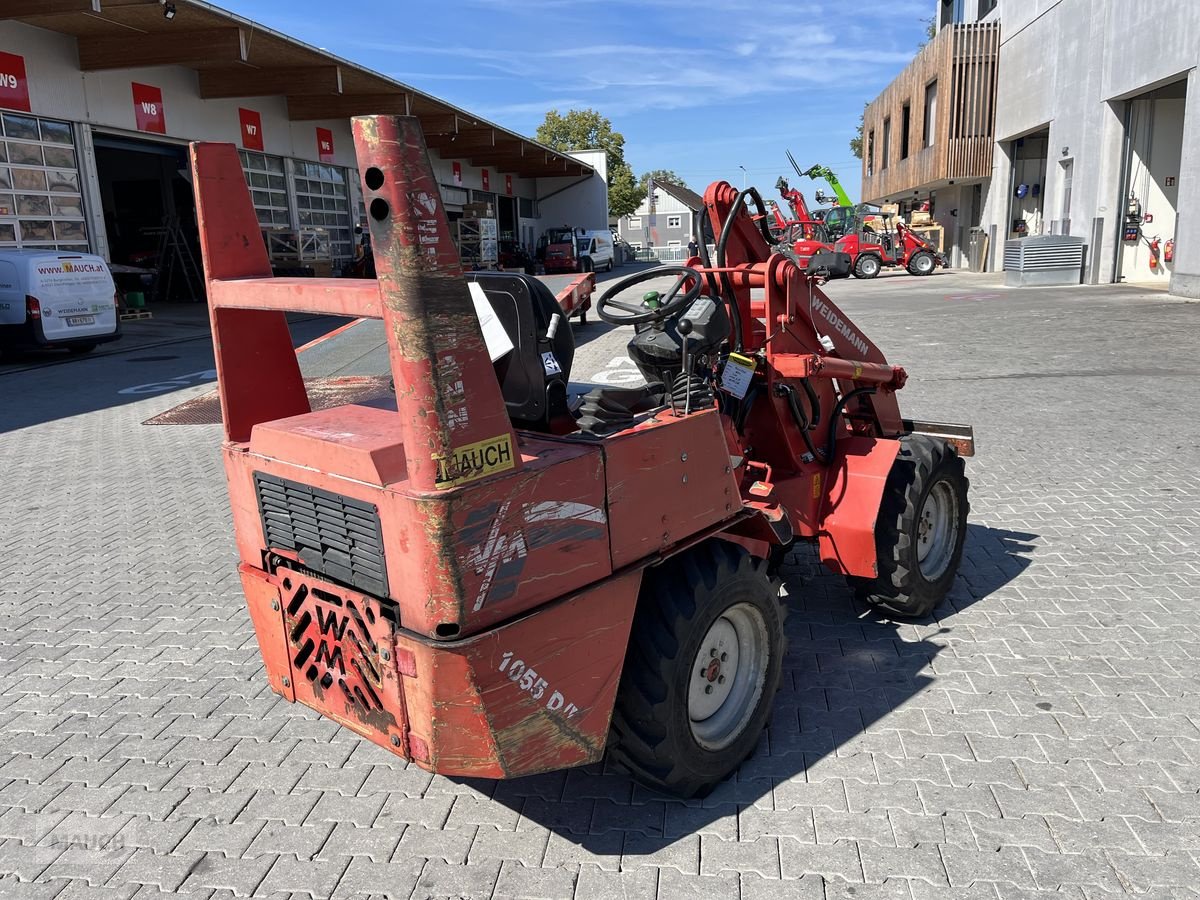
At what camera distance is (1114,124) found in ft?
78.2

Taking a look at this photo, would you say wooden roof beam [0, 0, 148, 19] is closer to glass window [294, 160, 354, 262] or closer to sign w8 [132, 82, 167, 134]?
sign w8 [132, 82, 167, 134]

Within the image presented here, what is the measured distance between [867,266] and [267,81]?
2102 cm

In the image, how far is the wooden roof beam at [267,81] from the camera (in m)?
24.2

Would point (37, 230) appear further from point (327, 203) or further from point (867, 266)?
point (867, 266)

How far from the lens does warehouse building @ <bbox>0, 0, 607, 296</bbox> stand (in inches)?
747

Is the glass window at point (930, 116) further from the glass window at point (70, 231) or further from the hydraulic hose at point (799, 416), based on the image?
the hydraulic hose at point (799, 416)

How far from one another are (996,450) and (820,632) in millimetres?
4421

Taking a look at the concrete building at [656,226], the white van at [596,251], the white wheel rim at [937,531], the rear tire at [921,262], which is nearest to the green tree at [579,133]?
the concrete building at [656,226]

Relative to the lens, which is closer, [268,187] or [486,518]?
[486,518]

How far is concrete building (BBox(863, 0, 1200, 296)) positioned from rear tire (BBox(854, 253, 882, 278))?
214 inches

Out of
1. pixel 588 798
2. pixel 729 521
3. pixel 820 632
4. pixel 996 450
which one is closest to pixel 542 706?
pixel 588 798

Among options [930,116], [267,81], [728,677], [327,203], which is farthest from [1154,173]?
[728,677]

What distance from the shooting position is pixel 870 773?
3.36 m
